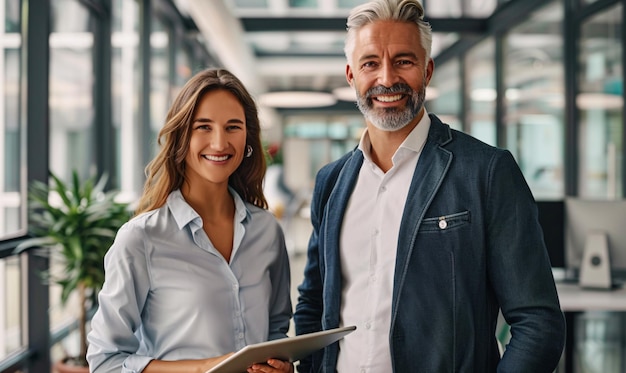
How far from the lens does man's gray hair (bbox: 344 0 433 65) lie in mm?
1568

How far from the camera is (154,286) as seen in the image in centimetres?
153

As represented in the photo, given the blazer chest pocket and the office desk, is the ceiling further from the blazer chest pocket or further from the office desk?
the blazer chest pocket

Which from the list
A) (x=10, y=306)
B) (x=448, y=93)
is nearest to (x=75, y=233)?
(x=10, y=306)

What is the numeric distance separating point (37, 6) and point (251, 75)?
7822mm

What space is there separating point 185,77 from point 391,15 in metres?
7.69

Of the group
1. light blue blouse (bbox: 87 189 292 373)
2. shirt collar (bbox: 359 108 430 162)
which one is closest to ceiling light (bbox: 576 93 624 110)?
shirt collar (bbox: 359 108 430 162)

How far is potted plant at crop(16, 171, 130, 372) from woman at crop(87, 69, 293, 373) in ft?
6.07

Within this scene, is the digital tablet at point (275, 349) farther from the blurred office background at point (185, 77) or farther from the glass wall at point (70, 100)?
the glass wall at point (70, 100)

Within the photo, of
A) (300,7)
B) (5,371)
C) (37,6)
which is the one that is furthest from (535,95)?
(5,371)

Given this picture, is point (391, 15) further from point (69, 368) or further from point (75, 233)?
point (69, 368)

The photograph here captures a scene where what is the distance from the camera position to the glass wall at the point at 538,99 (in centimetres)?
621

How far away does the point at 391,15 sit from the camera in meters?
1.57

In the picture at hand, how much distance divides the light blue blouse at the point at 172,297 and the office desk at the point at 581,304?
7.09 ft

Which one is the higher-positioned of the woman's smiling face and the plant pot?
the woman's smiling face
